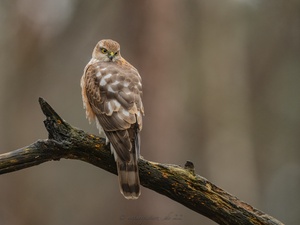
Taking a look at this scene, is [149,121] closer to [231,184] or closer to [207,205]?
[231,184]

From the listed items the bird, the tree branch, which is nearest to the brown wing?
the bird

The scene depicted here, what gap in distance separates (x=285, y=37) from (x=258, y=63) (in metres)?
0.79

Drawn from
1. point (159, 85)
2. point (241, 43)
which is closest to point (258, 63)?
point (241, 43)

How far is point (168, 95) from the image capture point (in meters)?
9.29

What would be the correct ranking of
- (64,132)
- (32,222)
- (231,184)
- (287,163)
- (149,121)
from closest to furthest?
(64,132) → (149,121) → (32,222) → (231,184) → (287,163)

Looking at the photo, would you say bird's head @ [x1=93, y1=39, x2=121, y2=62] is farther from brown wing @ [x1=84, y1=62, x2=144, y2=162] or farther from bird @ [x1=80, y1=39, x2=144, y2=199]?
brown wing @ [x1=84, y1=62, x2=144, y2=162]

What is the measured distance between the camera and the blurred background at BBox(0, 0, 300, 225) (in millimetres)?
9328

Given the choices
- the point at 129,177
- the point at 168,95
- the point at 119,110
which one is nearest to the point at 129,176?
the point at 129,177

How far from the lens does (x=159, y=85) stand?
30.0 ft

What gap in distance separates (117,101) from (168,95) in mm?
4510

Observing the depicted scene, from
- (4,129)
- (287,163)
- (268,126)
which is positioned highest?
(4,129)

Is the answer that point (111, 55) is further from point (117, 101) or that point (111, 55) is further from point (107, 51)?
point (117, 101)

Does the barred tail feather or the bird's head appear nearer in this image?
the barred tail feather

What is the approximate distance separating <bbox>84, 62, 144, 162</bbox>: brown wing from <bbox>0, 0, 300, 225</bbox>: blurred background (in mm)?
3578
